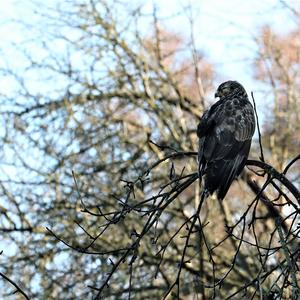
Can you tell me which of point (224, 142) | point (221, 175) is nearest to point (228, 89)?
point (224, 142)

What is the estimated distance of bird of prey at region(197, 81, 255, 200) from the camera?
5.84m

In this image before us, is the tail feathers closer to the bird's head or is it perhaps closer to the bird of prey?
the bird of prey

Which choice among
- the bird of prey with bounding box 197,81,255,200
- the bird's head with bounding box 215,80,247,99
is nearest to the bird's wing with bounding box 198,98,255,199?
the bird of prey with bounding box 197,81,255,200

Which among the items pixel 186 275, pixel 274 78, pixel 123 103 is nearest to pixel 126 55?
pixel 123 103

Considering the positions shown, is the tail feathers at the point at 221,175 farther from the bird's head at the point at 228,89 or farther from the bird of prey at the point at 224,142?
the bird's head at the point at 228,89

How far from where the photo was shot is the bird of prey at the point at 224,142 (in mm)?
5838

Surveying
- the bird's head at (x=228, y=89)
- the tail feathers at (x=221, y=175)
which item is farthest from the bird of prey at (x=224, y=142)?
the bird's head at (x=228, y=89)

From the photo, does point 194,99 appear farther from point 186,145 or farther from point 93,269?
point 93,269

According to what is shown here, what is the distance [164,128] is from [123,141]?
0.91 metres

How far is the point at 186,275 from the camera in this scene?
11492 millimetres

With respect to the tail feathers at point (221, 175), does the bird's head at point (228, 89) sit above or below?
above

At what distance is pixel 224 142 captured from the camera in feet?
20.3

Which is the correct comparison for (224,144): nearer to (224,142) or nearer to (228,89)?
(224,142)

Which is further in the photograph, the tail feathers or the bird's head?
the bird's head
